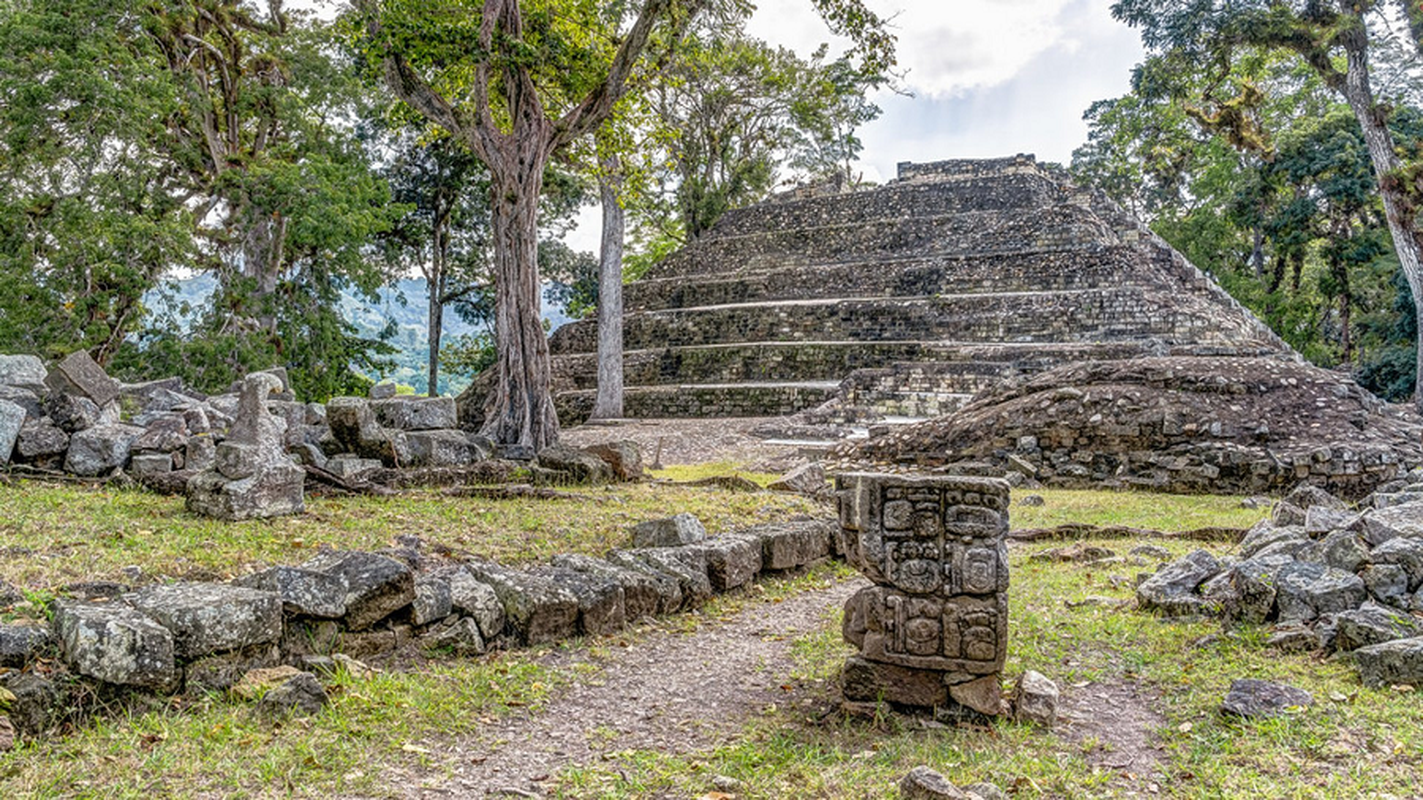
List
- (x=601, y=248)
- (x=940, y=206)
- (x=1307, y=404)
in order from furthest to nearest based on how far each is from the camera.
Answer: (x=940, y=206) → (x=601, y=248) → (x=1307, y=404)

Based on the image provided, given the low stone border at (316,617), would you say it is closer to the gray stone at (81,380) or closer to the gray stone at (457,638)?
the gray stone at (457,638)

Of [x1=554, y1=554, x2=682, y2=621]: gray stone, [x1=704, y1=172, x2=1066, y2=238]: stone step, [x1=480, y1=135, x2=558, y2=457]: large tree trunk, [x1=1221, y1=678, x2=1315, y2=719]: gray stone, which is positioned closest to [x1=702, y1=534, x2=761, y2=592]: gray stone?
[x1=554, y1=554, x2=682, y2=621]: gray stone

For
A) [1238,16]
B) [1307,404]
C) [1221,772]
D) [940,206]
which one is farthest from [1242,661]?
[940,206]

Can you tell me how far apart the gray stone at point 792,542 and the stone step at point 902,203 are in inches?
871

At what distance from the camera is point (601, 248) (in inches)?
810

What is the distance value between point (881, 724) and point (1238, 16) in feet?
55.1

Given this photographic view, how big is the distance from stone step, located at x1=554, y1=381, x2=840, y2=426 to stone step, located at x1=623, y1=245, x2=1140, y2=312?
489 centimetres

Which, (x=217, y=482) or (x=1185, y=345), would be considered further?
(x=1185, y=345)

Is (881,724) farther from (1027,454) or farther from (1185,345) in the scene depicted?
(1185,345)

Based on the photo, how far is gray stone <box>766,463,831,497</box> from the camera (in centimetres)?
925

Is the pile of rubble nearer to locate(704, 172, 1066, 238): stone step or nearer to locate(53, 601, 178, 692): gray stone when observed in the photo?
locate(53, 601, 178, 692): gray stone

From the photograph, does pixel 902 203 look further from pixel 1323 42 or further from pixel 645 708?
pixel 645 708

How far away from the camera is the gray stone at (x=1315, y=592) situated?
13.7ft

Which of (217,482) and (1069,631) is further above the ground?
(217,482)
